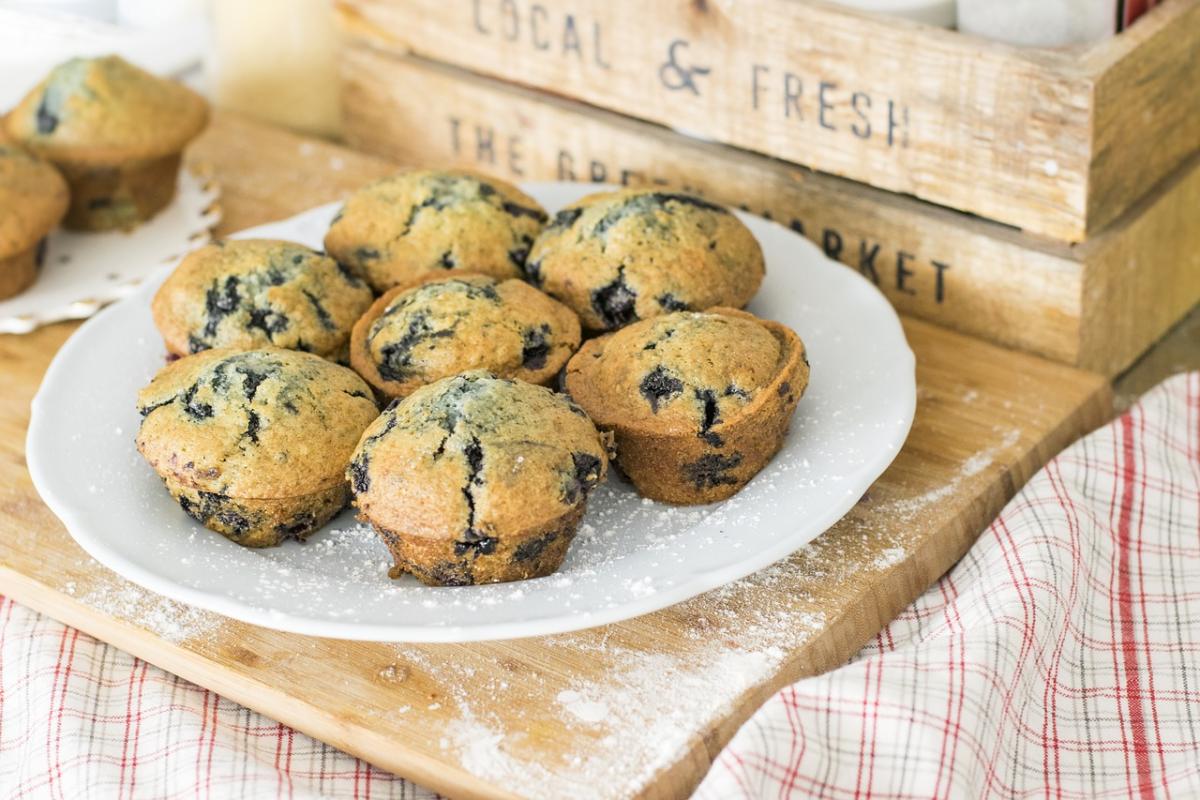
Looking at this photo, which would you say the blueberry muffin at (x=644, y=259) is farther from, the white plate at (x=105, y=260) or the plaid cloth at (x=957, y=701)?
the white plate at (x=105, y=260)

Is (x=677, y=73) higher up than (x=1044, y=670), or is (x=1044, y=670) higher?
(x=677, y=73)

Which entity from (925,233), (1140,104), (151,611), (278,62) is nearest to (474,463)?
(151,611)

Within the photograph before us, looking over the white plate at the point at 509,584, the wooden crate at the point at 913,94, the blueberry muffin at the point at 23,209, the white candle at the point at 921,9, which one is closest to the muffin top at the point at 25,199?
the blueberry muffin at the point at 23,209

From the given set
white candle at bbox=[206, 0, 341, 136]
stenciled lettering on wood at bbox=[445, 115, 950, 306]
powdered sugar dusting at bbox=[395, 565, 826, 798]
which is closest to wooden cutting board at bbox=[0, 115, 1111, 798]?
powdered sugar dusting at bbox=[395, 565, 826, 798]

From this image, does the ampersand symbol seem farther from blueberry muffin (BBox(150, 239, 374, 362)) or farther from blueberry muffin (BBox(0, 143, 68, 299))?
blueberry muffin (BBox(0, 143, 68, 299))

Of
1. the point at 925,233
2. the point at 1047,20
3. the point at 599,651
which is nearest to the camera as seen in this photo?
the point at 599,651

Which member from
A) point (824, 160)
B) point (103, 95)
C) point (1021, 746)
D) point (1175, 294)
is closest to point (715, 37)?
point (824, 160)

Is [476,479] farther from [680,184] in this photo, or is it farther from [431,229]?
[680,184]

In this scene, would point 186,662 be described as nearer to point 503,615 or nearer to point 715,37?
point 503,615
